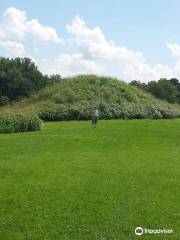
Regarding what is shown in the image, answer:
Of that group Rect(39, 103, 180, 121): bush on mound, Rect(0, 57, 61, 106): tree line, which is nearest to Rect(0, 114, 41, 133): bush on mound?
Rect(39, 103, 180, 121): bush on mound

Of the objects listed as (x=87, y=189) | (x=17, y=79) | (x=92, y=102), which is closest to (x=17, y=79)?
(x=17, y=79)

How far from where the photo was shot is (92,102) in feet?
121

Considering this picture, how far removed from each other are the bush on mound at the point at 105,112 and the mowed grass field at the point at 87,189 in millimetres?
14299

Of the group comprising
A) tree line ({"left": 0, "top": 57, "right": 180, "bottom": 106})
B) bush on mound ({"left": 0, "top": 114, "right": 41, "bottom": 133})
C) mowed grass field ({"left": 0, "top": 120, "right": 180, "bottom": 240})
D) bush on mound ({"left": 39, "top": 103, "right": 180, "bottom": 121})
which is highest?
tree line ({"left": 0, "top": 57, "right": 180, "bottom": 106})

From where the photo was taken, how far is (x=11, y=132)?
907 inches

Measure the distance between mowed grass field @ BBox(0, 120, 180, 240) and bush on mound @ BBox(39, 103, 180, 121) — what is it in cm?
1430

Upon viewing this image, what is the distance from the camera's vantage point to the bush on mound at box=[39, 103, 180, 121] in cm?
3259

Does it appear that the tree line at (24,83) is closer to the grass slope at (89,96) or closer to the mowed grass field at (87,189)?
the grass slope at (89,96)

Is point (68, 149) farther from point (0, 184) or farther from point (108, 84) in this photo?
point (108, 84)

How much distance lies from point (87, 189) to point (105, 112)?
23252 mm

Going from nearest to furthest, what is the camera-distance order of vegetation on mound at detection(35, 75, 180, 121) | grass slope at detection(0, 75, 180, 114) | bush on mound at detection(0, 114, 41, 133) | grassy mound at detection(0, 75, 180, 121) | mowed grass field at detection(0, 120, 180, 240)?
1. mowed grass field at detection(0, 120, 180, 240)
2. bush on mound at detection(0, 114, 41, 133)
3. vegetation on mound at detection(35, 75, 180, 121)
4. grassy mound at detection(0, 75, 180, 121)
5. grass slope at detection(0, 75, 180, 114)

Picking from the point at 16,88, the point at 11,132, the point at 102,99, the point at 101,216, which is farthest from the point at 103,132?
the point at 16,88

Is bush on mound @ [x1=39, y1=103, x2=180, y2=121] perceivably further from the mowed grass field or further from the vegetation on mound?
the mowed grass field

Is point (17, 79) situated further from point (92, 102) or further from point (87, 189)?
point (87, 189)
